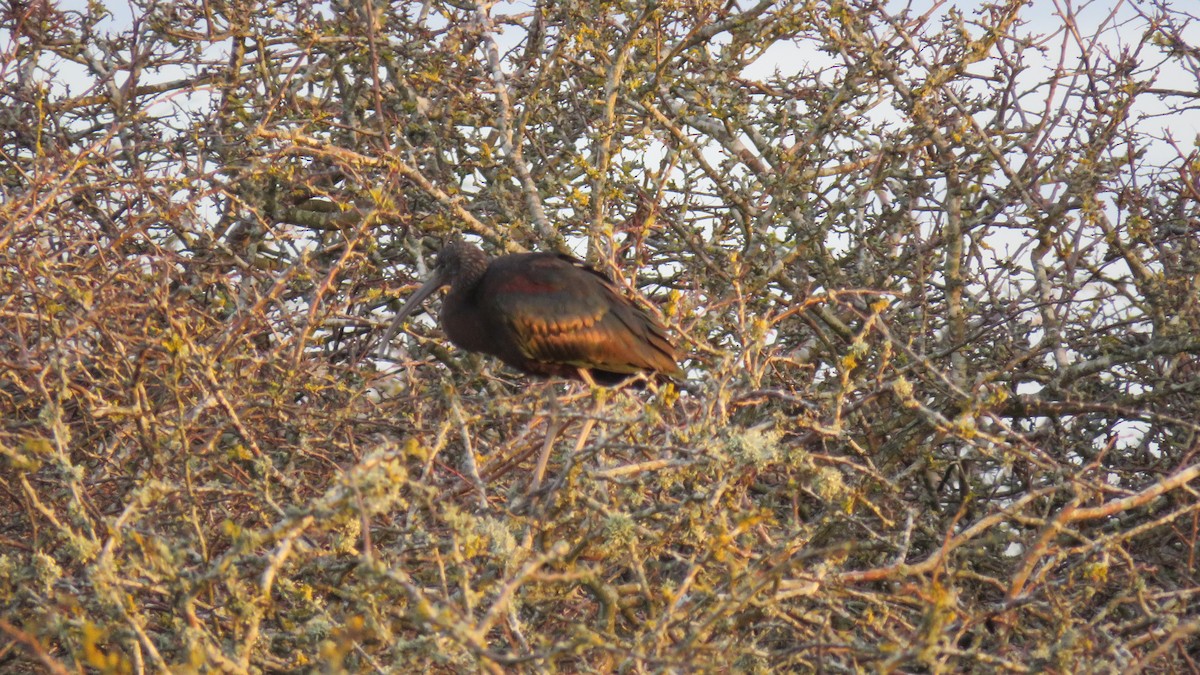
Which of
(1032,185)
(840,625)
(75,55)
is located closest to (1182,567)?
(840,625)

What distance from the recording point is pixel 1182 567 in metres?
4.64

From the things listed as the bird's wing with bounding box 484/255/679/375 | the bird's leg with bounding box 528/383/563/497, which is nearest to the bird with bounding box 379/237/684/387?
the bird's wing with bounding box 484/255/679/375

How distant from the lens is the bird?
5887 mm

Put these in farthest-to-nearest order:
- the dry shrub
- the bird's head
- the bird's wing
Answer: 1. the bird's head
2. the bird's wing
3. the dry shrub

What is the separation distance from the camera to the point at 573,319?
5949 mm

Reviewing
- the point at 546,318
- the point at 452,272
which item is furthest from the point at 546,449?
the point at 452,272

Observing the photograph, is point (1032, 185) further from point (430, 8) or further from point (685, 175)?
point (430, 8)

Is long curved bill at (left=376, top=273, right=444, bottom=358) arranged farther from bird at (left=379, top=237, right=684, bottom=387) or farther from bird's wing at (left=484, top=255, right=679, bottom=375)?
bird's wing at (left=484, top=255, right=679, bottom=375)

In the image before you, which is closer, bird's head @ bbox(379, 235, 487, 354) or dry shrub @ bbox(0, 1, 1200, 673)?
dry shrub @ bbox(0, 1, 1200, 673)

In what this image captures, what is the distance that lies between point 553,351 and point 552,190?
76 centimetres

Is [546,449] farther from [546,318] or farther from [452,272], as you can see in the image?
[452,272]

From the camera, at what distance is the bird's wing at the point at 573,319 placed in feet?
19.3

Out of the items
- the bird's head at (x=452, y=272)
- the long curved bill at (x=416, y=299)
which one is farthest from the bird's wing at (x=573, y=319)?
the long curved bill at (x=416, y=299)

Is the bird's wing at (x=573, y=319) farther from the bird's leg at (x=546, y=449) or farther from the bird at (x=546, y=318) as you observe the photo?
the bird's leg at (x=546, y=449)
